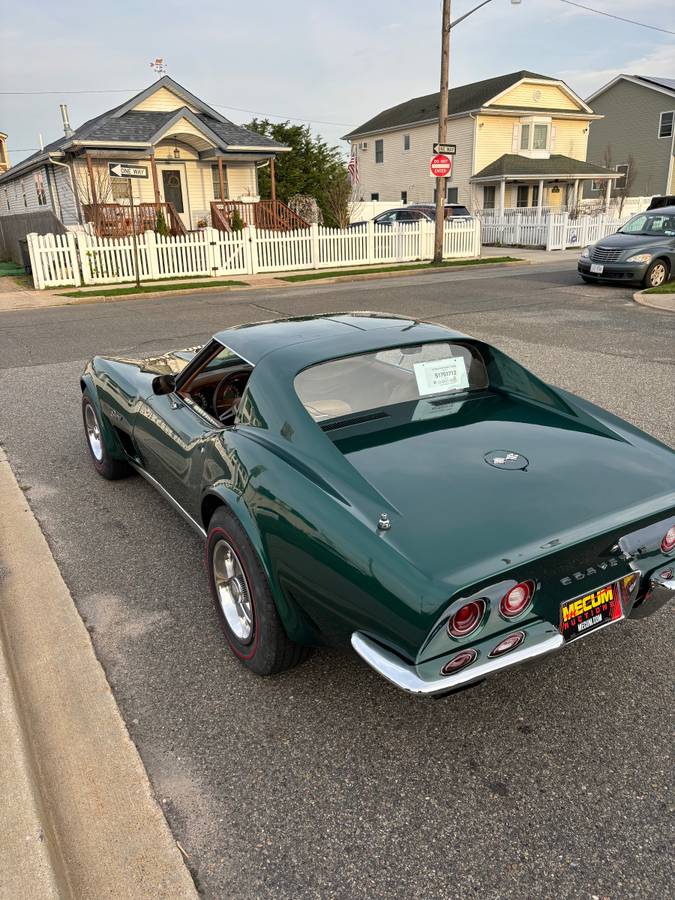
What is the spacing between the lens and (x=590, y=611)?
99.1 inches

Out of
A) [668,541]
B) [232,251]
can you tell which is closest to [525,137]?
[232,251]

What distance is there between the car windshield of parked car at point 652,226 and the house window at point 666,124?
31197 millimetres

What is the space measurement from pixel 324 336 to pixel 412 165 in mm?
41217

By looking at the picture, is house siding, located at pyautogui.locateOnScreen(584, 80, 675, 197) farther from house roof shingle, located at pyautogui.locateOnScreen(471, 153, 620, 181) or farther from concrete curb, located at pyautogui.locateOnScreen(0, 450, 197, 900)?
concrete curb, located at pyautogui.locateOnScreen(0, 450, 197, 900)

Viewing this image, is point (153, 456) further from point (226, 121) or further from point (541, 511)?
point (226, 121)

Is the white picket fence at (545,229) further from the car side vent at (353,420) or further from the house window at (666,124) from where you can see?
the car side vent at (353,420)

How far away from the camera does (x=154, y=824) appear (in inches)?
89.5

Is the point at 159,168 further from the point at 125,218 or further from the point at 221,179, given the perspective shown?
the point at 125,218

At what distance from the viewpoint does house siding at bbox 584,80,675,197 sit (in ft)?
137

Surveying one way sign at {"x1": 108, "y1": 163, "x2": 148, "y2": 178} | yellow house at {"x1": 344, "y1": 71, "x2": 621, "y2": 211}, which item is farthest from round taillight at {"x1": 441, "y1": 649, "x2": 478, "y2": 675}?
yellow house at {"x1": 344, "y1": 71, "x2": 621, "y2": 211}

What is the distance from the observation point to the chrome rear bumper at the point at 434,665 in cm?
218

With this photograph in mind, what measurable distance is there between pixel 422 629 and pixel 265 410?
1280 millimetres

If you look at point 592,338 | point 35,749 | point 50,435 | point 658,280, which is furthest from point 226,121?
point 35,749

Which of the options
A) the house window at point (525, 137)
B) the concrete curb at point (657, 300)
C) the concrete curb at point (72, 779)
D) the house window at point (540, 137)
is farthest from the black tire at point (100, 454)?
the house window at point (540, 137)
